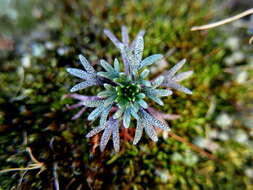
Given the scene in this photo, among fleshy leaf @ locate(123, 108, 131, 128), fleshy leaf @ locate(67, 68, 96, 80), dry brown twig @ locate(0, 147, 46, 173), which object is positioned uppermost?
fleshy leaf @ locate(67, 68, 96, 80)

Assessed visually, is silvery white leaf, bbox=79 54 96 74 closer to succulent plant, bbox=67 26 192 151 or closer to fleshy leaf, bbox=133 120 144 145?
succulent plant, bbox=67 26 192 151

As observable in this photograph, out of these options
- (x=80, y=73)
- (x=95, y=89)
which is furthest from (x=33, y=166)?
(x=80, y=73)

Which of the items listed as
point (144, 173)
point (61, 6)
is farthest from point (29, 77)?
point (144, 173)

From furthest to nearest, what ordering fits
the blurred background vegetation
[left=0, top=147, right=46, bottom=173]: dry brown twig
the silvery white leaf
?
1. the blurred background vegetation
2. [left=0, top=147, right=46, bottom=173]: dry brown twig
3. the silvery white leaf

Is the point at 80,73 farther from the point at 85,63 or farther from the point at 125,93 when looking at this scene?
the point at 125,93

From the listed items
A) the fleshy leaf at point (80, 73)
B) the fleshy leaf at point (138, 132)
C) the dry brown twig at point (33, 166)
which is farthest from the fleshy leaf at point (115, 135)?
the dry brown twig at point (33, 166)

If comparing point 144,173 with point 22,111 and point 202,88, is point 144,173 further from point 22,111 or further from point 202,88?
point 22,111

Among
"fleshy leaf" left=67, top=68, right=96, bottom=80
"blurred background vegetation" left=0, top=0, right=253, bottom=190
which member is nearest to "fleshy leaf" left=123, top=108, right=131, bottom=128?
"fleshy leaf" left=67, top=68, right=96, bottom=80

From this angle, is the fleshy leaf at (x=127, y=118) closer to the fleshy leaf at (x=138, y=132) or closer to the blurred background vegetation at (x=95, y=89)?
the fleshy leaf at (x=138, y=132)
